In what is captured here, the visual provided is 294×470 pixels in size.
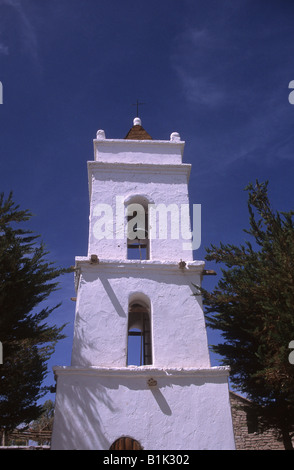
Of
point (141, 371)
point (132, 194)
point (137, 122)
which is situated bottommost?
point (141, 371)

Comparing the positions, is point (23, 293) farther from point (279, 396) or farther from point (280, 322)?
point (279, 396)

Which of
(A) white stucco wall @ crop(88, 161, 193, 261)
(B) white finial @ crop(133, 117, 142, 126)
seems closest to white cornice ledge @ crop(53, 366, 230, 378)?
(A) white stucco wall @ crop(88, 161, 193, 261)

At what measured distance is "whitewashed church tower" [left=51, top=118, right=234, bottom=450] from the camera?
26.8 feet

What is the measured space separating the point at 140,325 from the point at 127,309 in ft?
6.93

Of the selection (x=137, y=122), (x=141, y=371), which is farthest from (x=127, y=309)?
(x=137, y=122)

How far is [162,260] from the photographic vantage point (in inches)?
410

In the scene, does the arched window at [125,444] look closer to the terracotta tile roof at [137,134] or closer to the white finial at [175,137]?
the white finial at [175,137]

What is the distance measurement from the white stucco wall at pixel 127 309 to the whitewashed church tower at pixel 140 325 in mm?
23

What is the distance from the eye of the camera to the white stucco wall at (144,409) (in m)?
8.04

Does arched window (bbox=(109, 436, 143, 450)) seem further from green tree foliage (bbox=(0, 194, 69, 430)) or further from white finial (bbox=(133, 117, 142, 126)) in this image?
white finial (bbox=(133, 117, 142, 126))

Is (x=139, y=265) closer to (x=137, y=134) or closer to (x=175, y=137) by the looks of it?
(x=175, y=137)

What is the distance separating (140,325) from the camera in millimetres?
11508
